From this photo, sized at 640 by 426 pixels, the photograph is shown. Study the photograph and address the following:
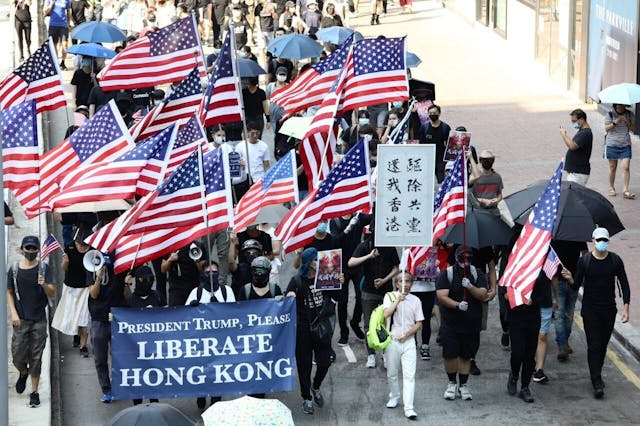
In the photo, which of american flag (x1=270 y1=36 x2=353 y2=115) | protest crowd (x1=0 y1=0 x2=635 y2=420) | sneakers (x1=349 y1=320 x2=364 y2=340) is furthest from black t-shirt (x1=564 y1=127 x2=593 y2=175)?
sneakers (x1=349 y1=320 x2=364 y2=340)

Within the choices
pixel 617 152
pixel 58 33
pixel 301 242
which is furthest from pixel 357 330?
pixel 58 33

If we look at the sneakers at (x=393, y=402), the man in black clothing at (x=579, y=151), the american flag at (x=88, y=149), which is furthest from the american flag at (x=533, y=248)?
the man in black clothing at (x=579, y=151)

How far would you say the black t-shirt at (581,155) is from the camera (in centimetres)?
2069

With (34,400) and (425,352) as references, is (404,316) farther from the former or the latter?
(34,400)

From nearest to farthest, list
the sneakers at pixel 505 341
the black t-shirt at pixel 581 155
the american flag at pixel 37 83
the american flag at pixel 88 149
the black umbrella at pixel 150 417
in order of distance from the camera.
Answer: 1. the black umbrella at pixel 150 417
2. the american flag at pixel 88 149
3. the sneakers at pixel 505 341
4. the american flag at pixel 37 83
5. the black t-shirt at pixel 581 155

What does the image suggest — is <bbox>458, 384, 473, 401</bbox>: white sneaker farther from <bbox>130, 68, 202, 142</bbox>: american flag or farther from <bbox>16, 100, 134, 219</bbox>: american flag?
<bbox>130, 68, 202, 142</bbox>: american flag

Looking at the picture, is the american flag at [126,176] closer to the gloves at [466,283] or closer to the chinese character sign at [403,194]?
the chinese character sign at [403,194]

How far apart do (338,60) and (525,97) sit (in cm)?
1308

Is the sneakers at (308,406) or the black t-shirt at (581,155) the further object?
the black t-shirt at (581,155)

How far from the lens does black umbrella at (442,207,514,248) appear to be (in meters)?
16.0

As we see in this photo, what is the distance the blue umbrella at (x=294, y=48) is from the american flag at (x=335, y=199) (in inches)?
468

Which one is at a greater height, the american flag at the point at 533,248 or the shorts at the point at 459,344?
the american flag at the point at 533,248

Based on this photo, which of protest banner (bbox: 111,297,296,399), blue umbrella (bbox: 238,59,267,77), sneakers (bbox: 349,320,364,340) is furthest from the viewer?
blue umbrella (bbox: 238,59,267,77)

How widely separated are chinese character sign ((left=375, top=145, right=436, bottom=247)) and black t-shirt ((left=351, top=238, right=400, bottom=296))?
867 mm
